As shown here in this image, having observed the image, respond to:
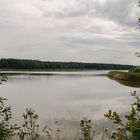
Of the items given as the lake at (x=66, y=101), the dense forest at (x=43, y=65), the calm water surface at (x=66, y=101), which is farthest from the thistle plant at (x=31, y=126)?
the dense forest at (x=43, y=65)

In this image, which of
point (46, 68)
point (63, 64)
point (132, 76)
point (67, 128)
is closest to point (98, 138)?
point (67, 128)

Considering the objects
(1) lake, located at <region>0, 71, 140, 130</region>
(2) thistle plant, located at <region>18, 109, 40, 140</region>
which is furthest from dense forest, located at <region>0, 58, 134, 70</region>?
(2) thistle plant, located at <region>18, 109, 40, 140</region>

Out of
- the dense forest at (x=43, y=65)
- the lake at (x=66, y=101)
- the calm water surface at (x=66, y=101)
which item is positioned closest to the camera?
the lake at (x=66, y=101)

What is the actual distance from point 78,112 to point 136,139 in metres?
14.7

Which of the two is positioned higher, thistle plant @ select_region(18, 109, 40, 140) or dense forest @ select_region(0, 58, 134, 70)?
thistle plant @ select_region(18, 109, 40, 140)

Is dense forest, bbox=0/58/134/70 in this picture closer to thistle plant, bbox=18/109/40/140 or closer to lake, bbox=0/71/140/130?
lake, bbox=0/71/140/130

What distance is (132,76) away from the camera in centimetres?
5538

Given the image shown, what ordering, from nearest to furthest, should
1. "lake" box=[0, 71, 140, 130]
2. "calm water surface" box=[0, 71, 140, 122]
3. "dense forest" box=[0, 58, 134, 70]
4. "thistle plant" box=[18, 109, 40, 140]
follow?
"thistle plant" box=[18, 109, 40, 140], "lake" box=[0, 71, 140, 130], "calm water surface" box=[0, 71, 140, 122], "dense forest" box=[0, 58, 134, 70]

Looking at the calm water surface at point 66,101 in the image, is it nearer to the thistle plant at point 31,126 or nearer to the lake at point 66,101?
the lake at point 66,101

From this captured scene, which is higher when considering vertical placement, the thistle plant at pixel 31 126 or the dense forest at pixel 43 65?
the thistle plant at pixel 31 126

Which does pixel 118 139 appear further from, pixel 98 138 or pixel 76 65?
pixel 76 65

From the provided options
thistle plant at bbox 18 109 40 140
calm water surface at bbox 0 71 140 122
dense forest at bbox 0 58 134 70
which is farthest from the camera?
dense forest at bbox 0 58 134 70

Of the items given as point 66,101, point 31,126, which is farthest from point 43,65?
point 31,126

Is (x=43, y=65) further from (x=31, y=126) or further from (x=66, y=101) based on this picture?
(x=31, y=126)
